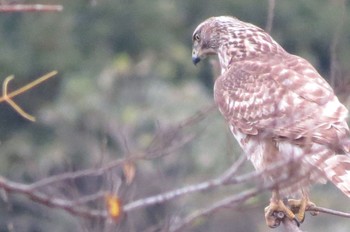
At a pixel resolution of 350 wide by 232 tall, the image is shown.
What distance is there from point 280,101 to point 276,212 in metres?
0.49

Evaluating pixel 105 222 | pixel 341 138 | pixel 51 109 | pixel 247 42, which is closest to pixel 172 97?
pixel 51 109

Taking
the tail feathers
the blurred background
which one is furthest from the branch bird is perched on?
the blurred background

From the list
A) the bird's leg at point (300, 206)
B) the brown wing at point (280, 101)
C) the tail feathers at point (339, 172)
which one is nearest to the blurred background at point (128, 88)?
the brown wing at point (280, 101)

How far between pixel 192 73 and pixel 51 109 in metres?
2.02

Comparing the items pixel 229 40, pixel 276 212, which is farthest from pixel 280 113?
pixel 229 40

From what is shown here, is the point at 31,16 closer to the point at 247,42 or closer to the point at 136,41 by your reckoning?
the point at 136,41

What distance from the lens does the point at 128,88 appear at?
46.8ft

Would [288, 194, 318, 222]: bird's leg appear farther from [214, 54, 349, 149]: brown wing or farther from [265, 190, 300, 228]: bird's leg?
[214, 54, 349, 149]: brown wing

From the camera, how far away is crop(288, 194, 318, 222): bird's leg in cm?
640

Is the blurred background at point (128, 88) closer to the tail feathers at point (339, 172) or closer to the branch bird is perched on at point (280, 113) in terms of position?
the branch bird is perched on at point (280, 113)

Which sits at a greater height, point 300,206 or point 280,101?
point 280,101

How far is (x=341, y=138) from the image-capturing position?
5984mm

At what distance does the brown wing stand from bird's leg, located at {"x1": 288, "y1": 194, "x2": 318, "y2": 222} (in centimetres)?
35

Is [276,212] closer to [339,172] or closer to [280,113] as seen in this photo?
[280,113]
